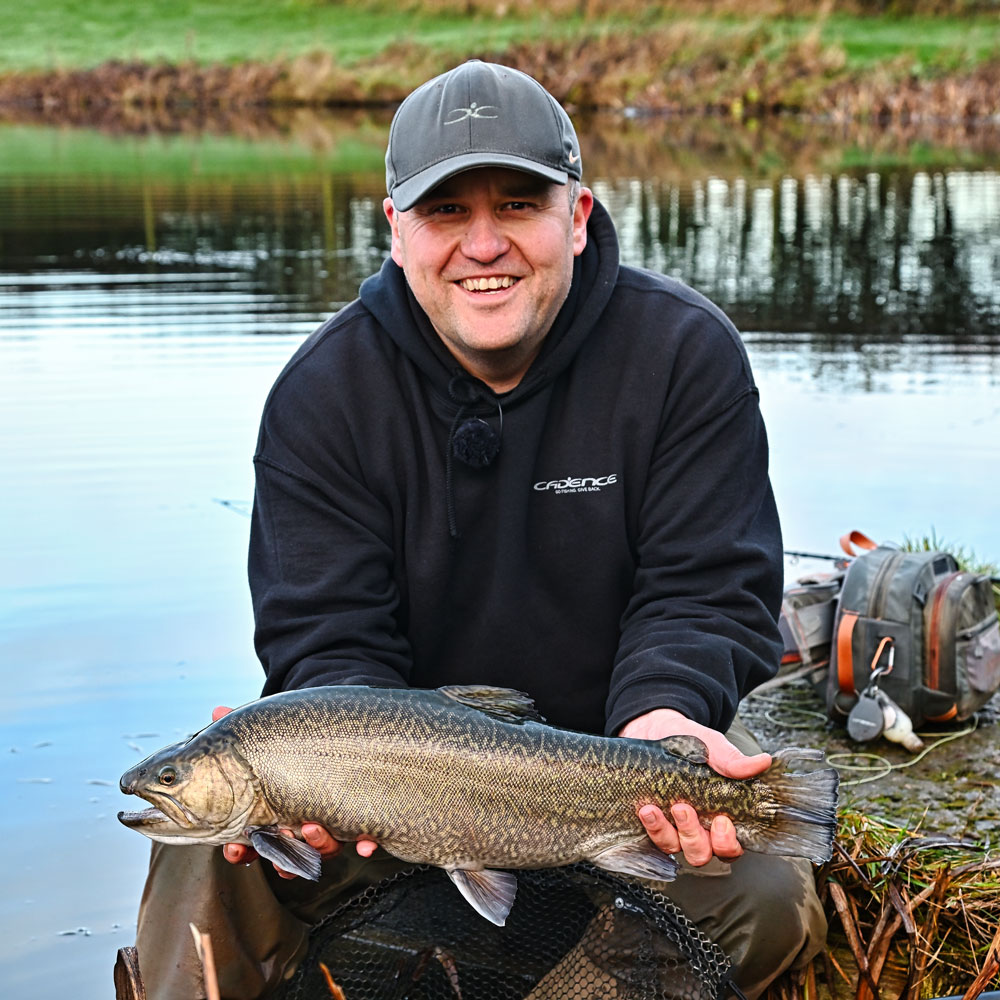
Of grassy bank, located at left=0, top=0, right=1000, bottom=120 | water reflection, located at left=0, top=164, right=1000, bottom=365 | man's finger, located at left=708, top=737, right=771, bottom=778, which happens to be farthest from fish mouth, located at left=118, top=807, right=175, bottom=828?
grassy bank, located at left=0, top=0, right=1000, bottom=120

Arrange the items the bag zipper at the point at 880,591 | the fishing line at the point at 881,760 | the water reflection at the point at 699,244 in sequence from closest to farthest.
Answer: the fishing line at the point at 881,760
the bag zipper at the point at 880,591
the water reflection at the point at 699,244

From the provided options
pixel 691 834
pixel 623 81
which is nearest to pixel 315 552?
pixel 691 834

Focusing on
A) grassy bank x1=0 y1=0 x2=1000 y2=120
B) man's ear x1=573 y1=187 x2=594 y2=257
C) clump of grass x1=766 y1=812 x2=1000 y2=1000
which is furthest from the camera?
grassy bank x1=0 y1=0 x2=1000 y2=120

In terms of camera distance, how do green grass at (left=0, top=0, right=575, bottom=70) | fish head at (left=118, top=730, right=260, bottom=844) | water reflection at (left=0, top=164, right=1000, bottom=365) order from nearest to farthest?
fish head at (left=118, top=730, right=260, bottom=844) < water reflection at (left=0, top=164, right=1000, bottom=365) < green grass at (left=0, top=0, right=575, bottom=70)

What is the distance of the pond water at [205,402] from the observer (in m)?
5.59

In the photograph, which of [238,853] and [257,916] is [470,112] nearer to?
[238,853]

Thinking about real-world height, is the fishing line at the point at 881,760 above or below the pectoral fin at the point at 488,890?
below

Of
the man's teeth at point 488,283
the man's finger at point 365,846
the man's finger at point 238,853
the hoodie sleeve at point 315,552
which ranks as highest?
the man's teeth at point 488,283

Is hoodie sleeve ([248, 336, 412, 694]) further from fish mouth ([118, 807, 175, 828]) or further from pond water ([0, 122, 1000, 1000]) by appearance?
pond water ([0, 122, 1000, 1000])

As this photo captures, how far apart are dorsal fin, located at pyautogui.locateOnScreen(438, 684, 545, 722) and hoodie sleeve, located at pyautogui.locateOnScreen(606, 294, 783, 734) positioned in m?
0.39

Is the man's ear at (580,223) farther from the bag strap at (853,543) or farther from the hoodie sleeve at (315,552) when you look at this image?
the bag strap at (853,543)

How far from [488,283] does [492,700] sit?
111cm

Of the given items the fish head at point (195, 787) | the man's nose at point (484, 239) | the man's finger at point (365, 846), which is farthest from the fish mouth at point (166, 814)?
the man's nose at point (484, 239)

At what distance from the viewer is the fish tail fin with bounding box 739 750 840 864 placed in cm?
304
